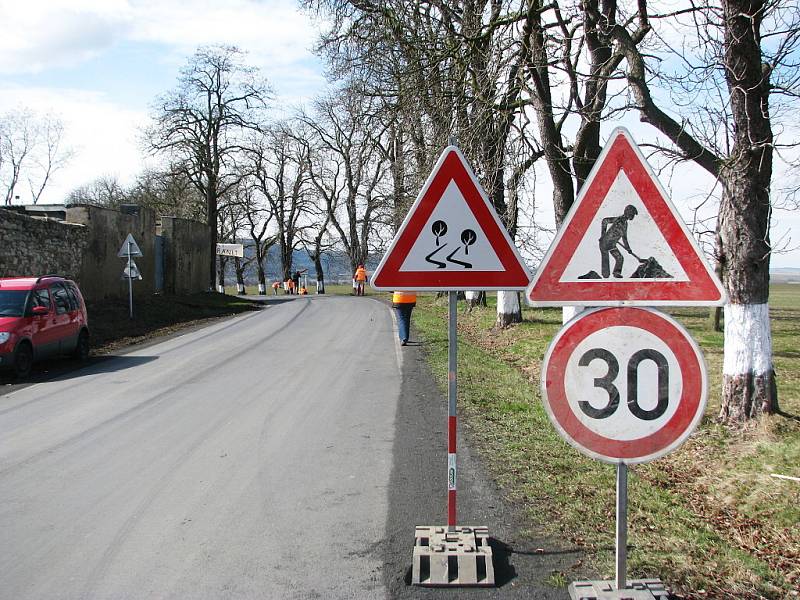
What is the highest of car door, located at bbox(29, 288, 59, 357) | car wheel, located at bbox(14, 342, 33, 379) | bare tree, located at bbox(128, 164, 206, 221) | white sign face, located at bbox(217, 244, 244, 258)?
bare tree, located at bbox(128, 164, 206, 221)

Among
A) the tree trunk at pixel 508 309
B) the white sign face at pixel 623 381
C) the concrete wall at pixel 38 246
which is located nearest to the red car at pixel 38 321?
the concrete wall at pixel 38 246

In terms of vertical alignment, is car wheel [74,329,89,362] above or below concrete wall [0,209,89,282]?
below

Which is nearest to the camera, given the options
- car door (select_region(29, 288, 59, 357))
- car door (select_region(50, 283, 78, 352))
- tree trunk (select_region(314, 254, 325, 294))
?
car door (select_region(29, 288, 59, 357))

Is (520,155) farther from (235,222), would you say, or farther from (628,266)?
(235,222)

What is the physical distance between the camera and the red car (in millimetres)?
12820

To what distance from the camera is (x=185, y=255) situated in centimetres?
3544

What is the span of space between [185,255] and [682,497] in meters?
32.2

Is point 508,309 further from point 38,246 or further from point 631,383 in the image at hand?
point 631,383

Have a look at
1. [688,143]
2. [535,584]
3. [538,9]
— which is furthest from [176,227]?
[535,584]

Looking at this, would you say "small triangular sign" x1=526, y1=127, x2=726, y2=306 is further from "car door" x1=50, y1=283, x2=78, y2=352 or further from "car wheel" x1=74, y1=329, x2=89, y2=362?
"car wheel" x1=74, y1=329, x2=89, y2=362

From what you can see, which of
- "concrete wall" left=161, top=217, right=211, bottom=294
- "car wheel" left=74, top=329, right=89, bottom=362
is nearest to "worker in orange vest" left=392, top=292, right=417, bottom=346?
"car wheel" left=74, top=329, right=89, bottom=362

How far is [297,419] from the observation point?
867cm

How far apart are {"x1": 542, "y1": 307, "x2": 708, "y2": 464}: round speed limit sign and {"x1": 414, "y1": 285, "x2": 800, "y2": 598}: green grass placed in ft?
3.21

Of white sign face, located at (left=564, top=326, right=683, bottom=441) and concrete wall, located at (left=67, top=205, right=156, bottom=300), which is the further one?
concrete wall, located at (left=67, top=205, right=156, bottom=300)
